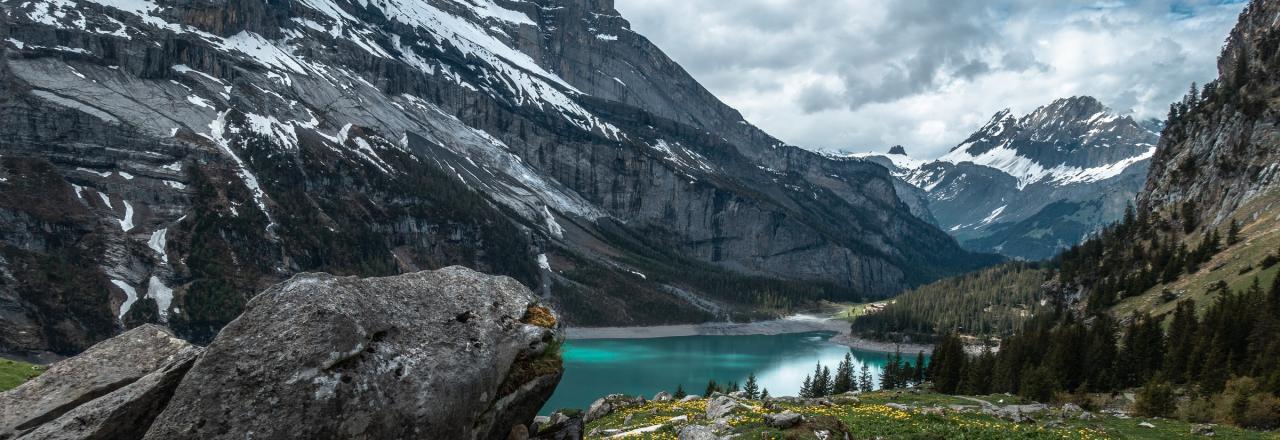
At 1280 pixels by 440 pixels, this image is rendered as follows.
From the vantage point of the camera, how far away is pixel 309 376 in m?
10.6

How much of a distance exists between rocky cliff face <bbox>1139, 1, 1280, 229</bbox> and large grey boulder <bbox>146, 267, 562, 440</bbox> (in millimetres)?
92177

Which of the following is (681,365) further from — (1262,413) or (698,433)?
(698,433)

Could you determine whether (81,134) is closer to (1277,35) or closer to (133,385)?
(133,385)

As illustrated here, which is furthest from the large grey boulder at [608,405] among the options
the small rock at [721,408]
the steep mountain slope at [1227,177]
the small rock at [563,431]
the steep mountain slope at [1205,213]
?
the steep mountain slope at [1227,177]

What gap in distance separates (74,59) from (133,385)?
798 ft

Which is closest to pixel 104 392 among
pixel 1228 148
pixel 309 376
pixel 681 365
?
pixel 309 376

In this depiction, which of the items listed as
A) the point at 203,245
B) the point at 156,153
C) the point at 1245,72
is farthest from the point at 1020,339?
the point at 156,153

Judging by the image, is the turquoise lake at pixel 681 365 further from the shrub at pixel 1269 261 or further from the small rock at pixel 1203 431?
the small rock at pixel 1203 431

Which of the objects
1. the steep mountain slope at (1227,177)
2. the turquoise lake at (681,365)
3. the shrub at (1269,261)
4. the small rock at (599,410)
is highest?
the steep mountain slope at (1227,177)

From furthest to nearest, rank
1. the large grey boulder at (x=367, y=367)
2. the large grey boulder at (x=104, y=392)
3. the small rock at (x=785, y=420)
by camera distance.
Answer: the small rock at (x=785, y=420) → the large grey boulder at (x=104, y=392) → the large grey boulder at (x=367, y=367)

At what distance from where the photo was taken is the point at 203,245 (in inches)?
6624

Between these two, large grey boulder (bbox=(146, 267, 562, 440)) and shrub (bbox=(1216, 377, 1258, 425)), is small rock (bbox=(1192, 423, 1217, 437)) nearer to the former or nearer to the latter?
shrub (bbox=(1216, 377, 1258, 425))

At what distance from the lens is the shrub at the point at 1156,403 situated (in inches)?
1345

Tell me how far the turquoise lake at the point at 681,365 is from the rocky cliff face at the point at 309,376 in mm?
73794
